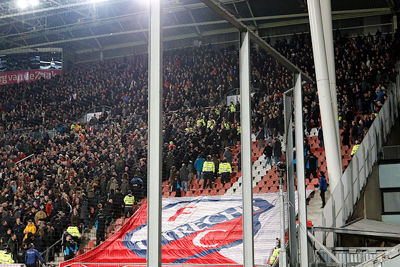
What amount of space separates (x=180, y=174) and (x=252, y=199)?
1.05 m

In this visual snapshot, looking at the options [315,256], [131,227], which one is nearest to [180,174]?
[131,227]

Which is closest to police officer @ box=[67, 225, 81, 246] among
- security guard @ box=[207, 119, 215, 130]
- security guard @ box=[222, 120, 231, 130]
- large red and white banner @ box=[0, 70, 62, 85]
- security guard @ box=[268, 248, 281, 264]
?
large red and white banner @ box=[0, 70, 62, 85]

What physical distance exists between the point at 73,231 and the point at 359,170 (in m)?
12.9

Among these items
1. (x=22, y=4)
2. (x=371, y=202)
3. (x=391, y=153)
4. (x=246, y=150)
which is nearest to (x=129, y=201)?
(x=246, y=150)

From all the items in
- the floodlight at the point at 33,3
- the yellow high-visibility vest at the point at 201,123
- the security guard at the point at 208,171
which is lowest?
the security guard at the point at 208,171

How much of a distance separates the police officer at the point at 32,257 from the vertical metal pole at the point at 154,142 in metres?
0.82

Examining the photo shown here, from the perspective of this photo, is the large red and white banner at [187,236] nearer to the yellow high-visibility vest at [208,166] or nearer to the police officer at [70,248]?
the police officer at [70,248]

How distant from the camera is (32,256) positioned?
3.54 meters

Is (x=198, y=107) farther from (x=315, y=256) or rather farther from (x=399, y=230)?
(x=399, y=230)

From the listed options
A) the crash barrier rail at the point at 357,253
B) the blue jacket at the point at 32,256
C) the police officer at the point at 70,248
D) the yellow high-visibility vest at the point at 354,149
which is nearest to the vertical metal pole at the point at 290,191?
the police officer at the point at 70,248

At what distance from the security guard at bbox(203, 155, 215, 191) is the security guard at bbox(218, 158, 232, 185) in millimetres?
64

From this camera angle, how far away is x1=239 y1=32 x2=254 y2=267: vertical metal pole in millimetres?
4371

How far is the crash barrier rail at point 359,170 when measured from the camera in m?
13.7

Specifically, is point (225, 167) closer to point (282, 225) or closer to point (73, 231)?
point (73, 231)
